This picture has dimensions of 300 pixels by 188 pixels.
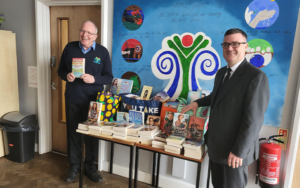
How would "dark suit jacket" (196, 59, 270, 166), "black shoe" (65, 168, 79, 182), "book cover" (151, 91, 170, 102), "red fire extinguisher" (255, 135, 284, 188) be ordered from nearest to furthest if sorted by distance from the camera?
"dark suit jacket" (196, 59, 270, 166)
"red fire extinguisher" (255, 135, 284, 188)
"book cover" (151, 91, 170, 102)
"black shoe" (65, 168, 79, 182)

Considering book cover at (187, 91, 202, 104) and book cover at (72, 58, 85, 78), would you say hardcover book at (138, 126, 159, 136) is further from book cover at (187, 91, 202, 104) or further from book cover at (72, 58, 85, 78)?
book cover at (72, 58, 85, 78)

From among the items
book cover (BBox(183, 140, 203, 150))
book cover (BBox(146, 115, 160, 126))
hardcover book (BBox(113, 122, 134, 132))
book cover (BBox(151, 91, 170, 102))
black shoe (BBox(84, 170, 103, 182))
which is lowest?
black shoe (BBox(84, 170, 103, 182))

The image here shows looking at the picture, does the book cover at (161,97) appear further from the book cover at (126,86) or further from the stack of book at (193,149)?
the stack of book at (193,149)

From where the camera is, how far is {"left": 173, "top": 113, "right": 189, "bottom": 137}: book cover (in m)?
1.88

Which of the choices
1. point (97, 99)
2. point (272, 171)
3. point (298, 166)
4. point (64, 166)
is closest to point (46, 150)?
point (64, 166)

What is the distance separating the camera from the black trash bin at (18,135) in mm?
2857

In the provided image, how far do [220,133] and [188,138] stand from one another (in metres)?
0.47

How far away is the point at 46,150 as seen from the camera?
3291 mm

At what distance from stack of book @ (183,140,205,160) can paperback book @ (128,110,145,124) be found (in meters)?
0.60

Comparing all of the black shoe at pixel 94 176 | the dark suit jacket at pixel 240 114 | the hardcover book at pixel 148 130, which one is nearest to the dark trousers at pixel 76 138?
the black shoe at pixel 94 176

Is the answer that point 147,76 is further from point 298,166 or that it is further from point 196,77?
point 298,166

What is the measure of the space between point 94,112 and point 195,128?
108 cm

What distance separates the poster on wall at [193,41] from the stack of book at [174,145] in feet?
2.16

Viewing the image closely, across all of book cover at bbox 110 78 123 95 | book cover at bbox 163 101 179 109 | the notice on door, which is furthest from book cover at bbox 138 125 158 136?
the notice on door
